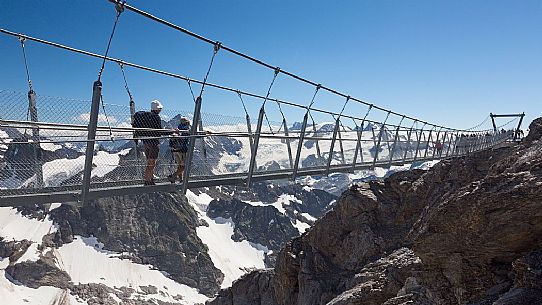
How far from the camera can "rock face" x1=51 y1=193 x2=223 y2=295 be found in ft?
464

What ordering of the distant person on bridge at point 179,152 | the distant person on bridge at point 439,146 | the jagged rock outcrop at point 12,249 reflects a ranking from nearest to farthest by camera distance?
1. the distant person on bridge at point 179,152
2. the distant person on bridge at point 439,146
3. the jagged rock outcrop at point 12,249

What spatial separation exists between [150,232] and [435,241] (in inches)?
6233

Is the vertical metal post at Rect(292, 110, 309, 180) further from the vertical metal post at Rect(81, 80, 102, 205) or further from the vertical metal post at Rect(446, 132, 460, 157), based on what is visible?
the vertical metal post at Rect(446, 132, 460, 157)

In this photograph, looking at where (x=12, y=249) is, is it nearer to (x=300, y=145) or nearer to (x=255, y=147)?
(x=300, y=145)

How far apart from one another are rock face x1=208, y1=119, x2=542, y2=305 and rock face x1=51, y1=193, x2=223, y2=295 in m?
127

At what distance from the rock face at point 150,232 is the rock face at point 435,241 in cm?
12689

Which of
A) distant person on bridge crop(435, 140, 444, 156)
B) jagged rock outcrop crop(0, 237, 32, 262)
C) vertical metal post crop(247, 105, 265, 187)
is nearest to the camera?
vertical metal post crop(247, 105, 265, 187)

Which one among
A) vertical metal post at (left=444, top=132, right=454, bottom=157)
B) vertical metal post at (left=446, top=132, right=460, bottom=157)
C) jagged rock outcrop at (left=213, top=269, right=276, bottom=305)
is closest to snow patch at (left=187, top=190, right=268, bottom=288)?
jagged rock outcrop at (left=213, top=269, right=276, bottom=305)

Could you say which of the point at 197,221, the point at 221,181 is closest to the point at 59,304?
the point at 197,221

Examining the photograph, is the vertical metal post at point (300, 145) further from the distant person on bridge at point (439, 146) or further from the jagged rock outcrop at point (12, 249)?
the jagged rock outcrop at point (12, 249)

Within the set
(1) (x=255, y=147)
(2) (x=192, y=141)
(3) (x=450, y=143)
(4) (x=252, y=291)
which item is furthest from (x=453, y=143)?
(2) (x=192, y=141)

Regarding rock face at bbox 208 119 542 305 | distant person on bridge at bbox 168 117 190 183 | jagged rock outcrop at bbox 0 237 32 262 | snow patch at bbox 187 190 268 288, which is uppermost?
distant person on bridge at bbox 168 117 190 183

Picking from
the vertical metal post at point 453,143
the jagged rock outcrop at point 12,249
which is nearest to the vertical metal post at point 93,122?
the vertical metal post at point 453,143

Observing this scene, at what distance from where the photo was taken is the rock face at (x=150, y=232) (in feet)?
464
